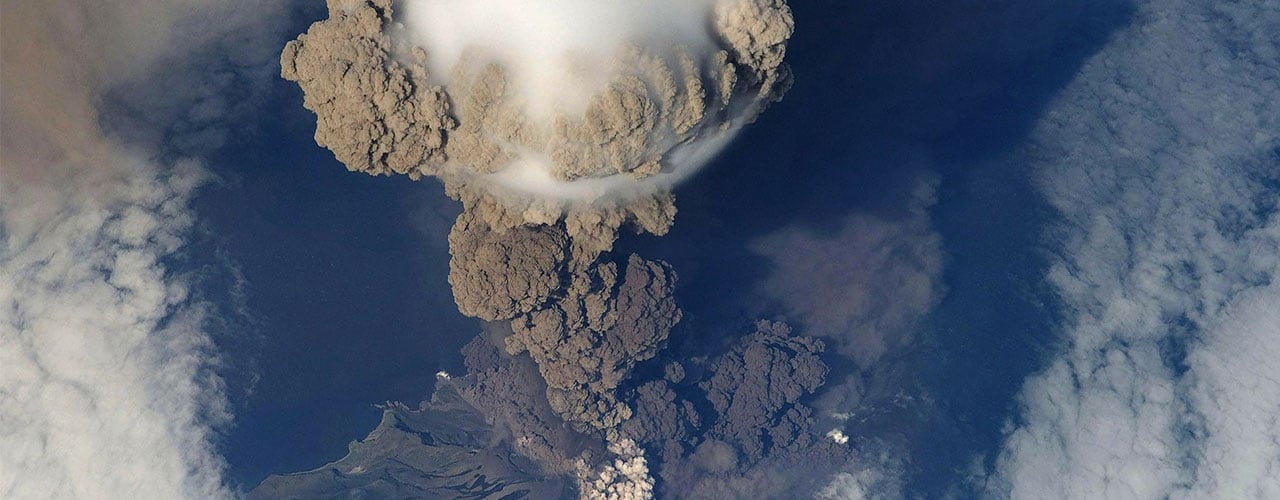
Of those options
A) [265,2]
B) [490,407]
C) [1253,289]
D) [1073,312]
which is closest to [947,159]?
[1073,312]

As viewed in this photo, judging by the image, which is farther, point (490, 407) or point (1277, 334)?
point (490, 407)

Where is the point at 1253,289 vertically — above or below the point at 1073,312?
below

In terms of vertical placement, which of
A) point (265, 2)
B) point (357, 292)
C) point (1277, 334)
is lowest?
point (1277, 334)

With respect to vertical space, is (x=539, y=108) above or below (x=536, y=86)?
below

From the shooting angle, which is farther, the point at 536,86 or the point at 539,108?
the point at 539,108

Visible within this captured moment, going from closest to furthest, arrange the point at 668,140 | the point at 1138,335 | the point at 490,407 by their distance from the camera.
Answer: the point at 668,140
the point at 1138,335
the point at 490,407

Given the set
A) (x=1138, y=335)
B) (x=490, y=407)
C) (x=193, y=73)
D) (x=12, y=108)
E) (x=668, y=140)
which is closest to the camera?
(x=668, y=140)

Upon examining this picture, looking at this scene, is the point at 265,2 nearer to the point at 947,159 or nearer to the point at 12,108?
the point at 12,108
